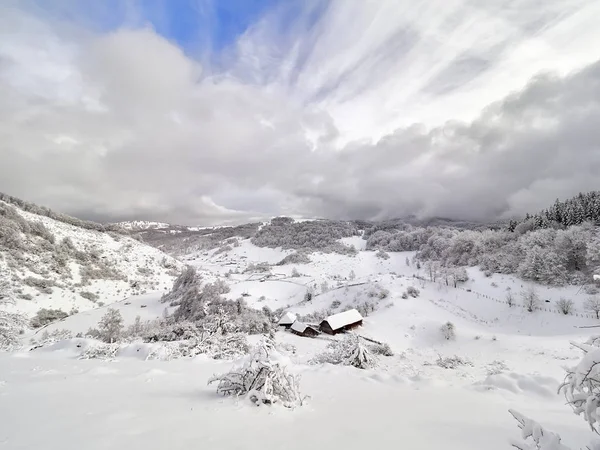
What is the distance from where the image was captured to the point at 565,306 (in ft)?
113

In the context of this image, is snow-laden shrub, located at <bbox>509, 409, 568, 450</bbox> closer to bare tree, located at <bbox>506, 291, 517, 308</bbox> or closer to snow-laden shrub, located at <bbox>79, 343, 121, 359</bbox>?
snow-laden shrub, located at <bbox>79, 343, 121, 359</bbox>

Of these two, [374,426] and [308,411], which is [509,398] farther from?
[308,411]

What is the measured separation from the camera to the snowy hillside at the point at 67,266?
129ft

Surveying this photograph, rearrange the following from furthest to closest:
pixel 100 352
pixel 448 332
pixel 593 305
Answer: pixel 448 332, pixel 593 305, pixel 100 352

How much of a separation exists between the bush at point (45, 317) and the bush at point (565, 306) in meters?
62.6

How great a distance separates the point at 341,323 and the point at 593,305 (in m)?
28.8

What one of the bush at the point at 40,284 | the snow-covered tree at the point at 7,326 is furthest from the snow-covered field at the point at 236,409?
the bush at the point at 40,284

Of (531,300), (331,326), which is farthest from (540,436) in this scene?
(531,300)

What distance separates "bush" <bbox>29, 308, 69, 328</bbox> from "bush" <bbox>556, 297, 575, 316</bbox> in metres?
62.6

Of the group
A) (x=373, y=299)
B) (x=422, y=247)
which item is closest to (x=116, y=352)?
(x=373, y=299)

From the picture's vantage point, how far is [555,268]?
41.3 meters

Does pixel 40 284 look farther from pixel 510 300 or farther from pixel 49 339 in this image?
pixel 510 300

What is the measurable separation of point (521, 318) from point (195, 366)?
1726 inches

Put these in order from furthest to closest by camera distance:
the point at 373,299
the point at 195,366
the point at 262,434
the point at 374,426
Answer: the point at 373,299 < the point at 195,366 < the point at 374,426 < the point at 262,434
